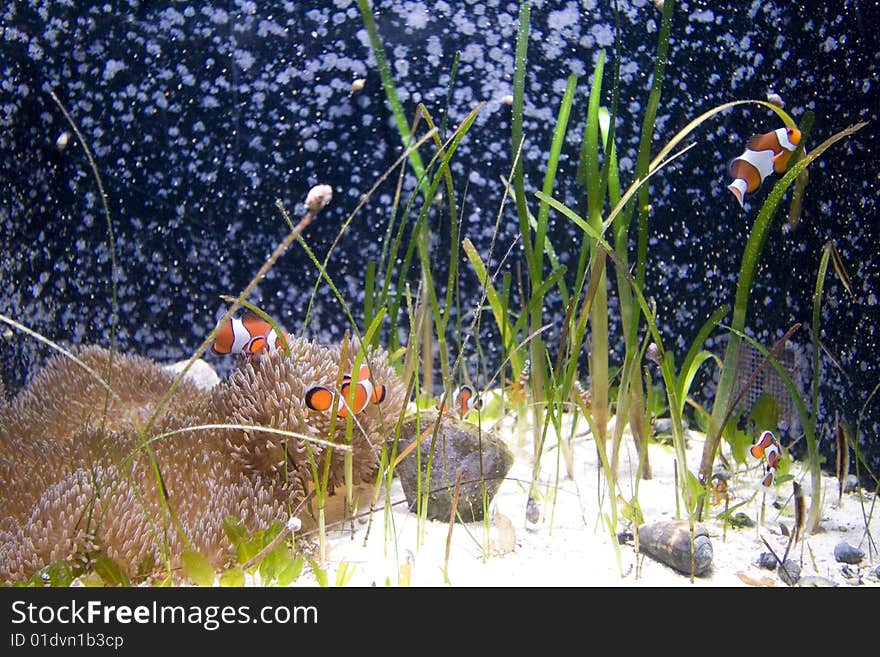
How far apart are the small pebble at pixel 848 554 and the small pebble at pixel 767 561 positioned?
10.1 inches

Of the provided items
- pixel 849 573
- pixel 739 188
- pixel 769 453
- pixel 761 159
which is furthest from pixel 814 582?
pixel 761 159

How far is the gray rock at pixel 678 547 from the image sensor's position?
1792 millimetres

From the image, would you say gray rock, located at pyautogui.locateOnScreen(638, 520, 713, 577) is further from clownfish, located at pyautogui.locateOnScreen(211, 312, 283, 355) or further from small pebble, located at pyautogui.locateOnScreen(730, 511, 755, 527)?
clownfish, located at pyautogui.locateOnScreen(211, 312, 283, 355)

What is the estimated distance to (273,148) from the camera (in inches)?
187

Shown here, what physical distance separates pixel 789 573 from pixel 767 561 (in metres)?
0.09

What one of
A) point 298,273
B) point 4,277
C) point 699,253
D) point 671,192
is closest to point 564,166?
point 671,192

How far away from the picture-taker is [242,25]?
452 centimetres

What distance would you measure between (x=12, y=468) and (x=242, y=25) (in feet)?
11.9

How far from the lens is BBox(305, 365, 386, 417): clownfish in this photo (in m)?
1.92

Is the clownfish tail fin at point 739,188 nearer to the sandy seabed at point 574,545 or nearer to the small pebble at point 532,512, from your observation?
the sandy seabed at point 574,545
